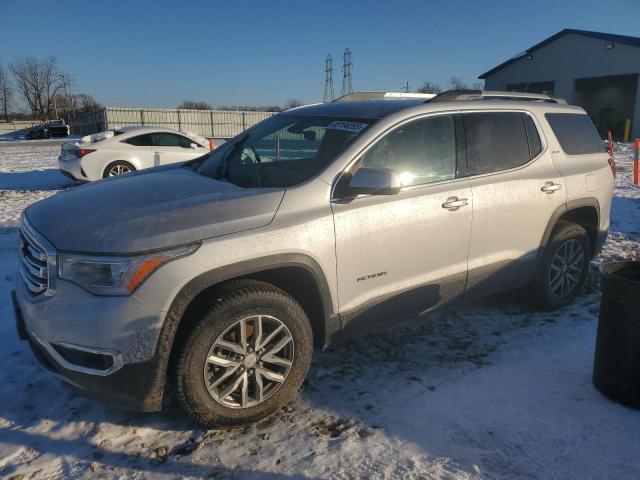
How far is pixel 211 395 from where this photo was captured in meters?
2.77

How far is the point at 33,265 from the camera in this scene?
109 inches

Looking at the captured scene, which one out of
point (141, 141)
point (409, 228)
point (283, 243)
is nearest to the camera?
point (283, 243)

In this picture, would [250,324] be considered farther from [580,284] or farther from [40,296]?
[580,284]

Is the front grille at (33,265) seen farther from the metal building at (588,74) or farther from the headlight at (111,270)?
the metal building at (588,74)

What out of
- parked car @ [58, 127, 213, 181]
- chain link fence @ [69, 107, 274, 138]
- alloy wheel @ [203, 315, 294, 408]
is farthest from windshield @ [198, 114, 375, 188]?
chain link fence @ [69, 107, 274, 138]

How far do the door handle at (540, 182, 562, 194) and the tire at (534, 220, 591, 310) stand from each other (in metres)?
0.39

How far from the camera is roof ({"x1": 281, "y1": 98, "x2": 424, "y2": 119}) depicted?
3.55m

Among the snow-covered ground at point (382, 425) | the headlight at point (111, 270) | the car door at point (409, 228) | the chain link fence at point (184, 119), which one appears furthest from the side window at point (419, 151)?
the chain link fence at point (184, 119)

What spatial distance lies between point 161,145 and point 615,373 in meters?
10.9

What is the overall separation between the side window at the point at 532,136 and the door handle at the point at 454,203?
1.06 metres

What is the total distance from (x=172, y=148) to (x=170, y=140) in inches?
12.1

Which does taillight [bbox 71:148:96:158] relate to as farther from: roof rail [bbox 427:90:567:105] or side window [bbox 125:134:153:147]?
roof rail [bbox 427:90:567:105]

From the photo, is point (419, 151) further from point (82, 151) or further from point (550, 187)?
point (82, 151)

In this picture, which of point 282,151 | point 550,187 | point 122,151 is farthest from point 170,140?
point 550,187
